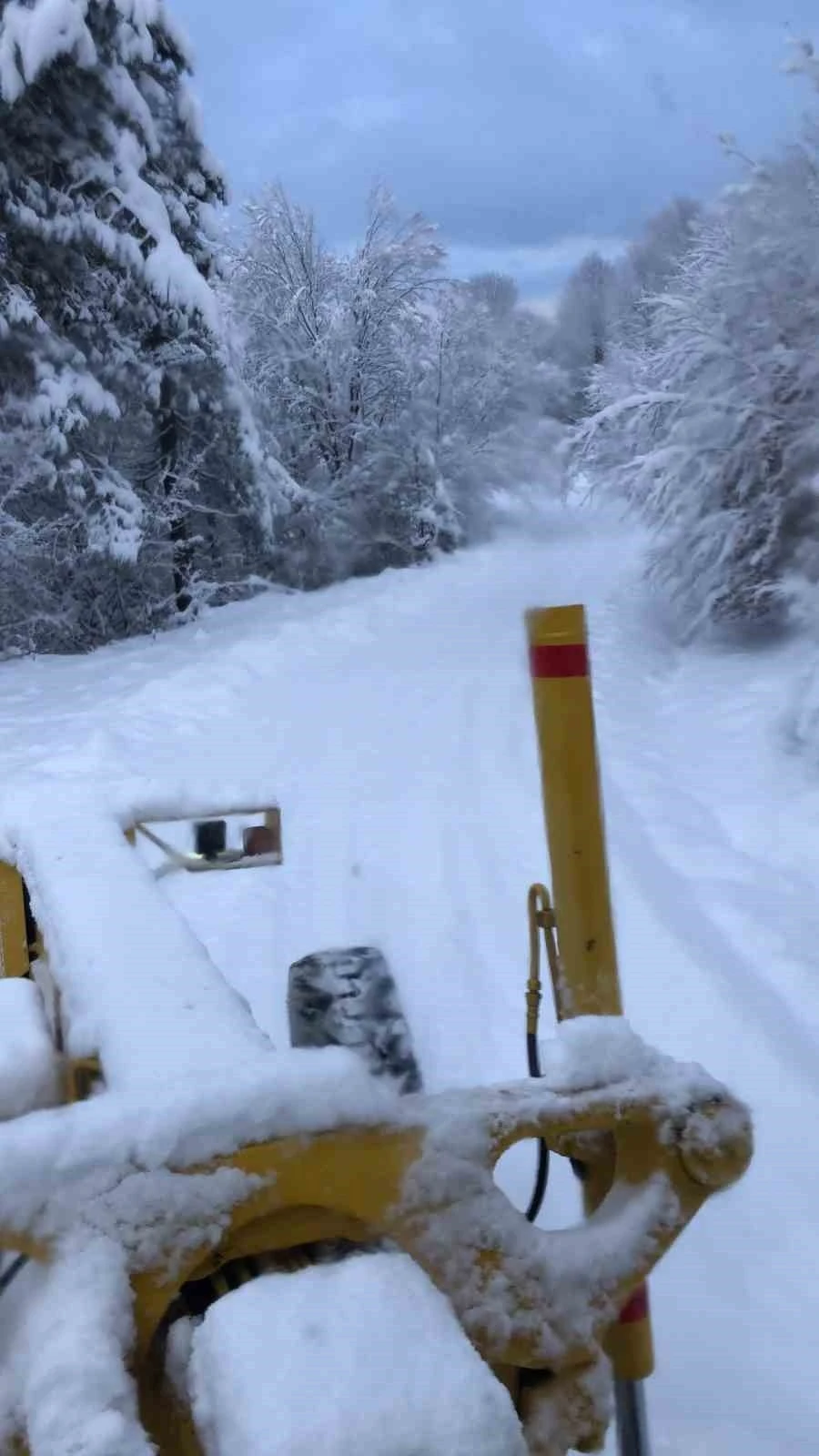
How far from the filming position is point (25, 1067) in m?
1.86

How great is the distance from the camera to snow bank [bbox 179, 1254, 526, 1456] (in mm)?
1075

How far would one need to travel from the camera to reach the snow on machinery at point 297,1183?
1248 millimetres

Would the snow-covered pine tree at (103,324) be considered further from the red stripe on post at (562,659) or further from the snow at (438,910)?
the red stripe on post at (562,659)

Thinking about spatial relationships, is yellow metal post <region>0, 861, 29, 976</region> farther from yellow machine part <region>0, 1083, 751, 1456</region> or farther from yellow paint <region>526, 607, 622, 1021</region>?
yellow machine part <region>0, 1083, 751, 1456</region>

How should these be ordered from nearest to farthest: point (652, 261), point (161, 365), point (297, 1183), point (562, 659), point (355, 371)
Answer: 1. point (297, 1183)
2. point (562, 659)
3. point (161, 365)
4. point (355, 371)
5. point (652, 261)

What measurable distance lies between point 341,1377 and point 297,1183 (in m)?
0.25

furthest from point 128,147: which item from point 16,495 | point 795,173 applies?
point 795,173

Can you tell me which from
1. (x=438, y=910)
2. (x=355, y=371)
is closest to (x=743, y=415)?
(x=438, y=910)

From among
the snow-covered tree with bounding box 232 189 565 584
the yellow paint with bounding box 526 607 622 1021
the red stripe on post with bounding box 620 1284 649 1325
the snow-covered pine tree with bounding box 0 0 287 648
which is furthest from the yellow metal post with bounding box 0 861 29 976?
the snow-covered tree with bounding box 232 189 565 584

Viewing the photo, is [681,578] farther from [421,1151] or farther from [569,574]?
[421,1151]

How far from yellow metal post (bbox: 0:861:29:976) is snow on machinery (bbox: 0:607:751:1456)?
946 mm

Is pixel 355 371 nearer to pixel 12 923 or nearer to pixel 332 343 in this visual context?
pixel 332 343

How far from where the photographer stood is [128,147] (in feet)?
40.2

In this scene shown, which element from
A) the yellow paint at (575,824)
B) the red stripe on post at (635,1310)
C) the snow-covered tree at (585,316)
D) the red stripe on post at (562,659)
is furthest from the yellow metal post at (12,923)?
the snow-covered tree at (585,316)
